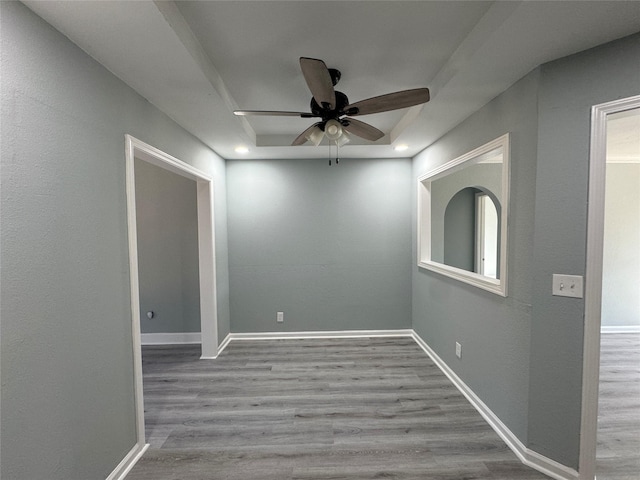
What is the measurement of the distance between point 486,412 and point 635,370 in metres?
2.03

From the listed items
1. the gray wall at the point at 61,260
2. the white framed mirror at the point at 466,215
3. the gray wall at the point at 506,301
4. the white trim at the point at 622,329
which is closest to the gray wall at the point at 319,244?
the white framed mirror at the point at 466,215

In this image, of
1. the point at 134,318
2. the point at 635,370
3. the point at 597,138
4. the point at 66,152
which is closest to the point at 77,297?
the point at 134,318

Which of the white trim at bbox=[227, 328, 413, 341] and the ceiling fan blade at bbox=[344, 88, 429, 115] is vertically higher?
the ceiling fan blade at bbox=[344, 88, 429, 115]

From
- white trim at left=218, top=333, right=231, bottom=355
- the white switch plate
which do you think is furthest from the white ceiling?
white trim at left=218, top=333, right=231, bottom=355

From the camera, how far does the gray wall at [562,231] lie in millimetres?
1424

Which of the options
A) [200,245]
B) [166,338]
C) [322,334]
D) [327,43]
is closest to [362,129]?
[327,43]

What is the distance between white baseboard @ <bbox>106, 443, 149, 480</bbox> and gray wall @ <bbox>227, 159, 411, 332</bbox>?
1864mm

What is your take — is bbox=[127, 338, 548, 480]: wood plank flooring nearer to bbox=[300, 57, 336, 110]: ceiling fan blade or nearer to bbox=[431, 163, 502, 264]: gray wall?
bbox=[431, 163, 502, 264]: gray wall

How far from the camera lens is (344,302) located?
362cm

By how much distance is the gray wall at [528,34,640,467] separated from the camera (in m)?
1.42

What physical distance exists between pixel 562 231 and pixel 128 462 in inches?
114

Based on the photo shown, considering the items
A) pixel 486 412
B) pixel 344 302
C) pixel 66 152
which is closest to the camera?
pixel 66 152

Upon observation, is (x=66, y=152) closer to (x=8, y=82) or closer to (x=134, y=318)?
(x=8, y=82)

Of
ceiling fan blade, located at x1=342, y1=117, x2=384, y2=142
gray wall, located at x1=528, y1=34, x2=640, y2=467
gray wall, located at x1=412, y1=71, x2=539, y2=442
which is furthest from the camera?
ceiling fan blade, located at x1=342, y1=117, x2=384, y2=142
